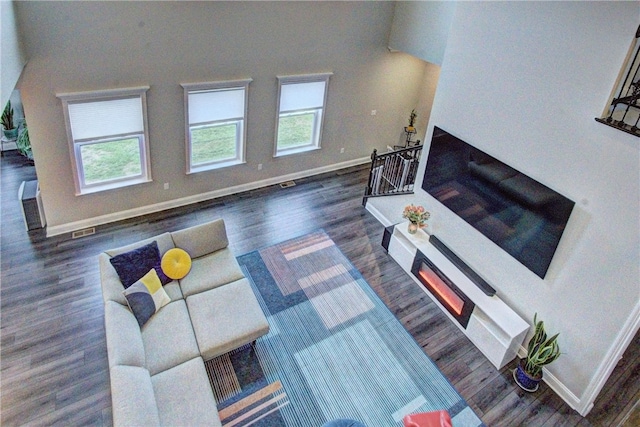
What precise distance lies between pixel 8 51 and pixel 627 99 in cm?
594

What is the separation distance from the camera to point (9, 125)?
7.91m

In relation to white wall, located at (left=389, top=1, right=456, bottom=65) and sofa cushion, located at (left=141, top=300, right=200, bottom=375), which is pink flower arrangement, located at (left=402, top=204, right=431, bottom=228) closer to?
white wall, located at (left=389, top=1, right=456, bottom=65)

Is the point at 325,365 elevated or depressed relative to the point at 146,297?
depressed

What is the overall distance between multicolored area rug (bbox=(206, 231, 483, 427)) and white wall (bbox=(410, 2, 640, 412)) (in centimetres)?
144

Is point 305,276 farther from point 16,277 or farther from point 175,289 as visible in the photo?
point 16,277

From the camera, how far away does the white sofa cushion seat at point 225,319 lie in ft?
14.8

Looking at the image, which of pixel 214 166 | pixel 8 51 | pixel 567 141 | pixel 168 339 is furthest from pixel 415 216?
A: pixel 8 51

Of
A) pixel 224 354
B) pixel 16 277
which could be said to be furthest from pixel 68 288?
pixel 224 354

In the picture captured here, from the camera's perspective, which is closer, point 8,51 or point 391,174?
point 8,51

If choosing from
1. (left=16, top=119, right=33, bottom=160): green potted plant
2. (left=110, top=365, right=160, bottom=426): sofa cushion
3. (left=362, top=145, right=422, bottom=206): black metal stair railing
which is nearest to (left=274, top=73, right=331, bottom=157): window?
(left=362, top=145, right=422, bottom=206): black metal stair railing

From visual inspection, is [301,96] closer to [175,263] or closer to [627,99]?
[175,263]

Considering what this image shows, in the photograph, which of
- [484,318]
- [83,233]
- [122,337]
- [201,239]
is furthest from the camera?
[83,233]

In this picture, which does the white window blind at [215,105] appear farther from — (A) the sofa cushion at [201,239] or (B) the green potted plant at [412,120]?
(B) the green potted plant at [412,120]

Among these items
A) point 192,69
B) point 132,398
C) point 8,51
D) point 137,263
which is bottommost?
point 132,398
